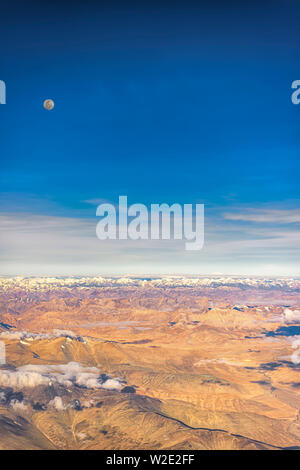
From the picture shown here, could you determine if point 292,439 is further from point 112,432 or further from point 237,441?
point 112,432

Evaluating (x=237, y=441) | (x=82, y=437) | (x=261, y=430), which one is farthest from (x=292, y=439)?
(x=82, y=437)
